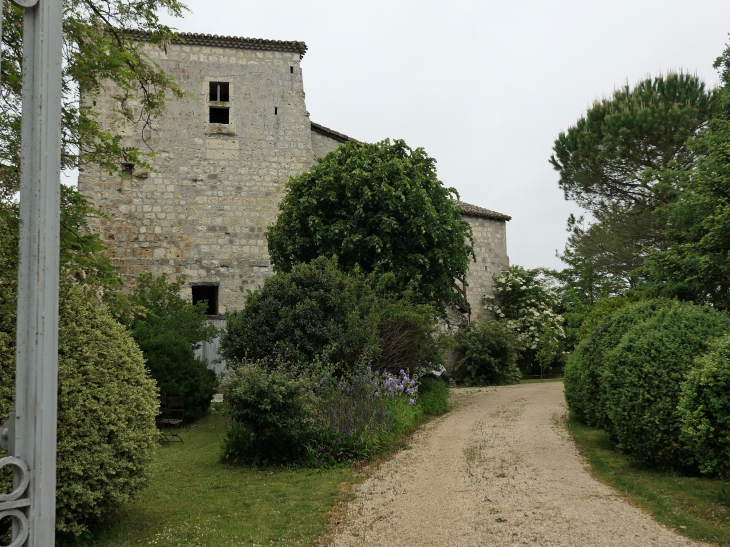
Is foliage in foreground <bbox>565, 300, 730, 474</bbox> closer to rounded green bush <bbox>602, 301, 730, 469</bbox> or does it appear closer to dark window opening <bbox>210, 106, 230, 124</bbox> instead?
rounded green bush <bbox>602, 301, 730, 469</bbox>

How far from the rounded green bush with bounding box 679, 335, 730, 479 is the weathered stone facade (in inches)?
603

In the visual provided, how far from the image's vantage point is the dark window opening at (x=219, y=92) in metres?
20.2

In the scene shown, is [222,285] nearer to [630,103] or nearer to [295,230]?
[295,230]

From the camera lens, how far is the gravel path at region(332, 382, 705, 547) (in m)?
5.10

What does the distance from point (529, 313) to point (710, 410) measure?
21.1 meters

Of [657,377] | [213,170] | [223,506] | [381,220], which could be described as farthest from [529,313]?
[223,506]

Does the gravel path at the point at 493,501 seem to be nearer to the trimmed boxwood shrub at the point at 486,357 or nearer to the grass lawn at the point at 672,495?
the grass lawn at the point at 672,495

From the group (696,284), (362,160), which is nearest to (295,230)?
(362,160)

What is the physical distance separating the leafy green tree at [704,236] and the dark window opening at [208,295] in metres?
14.1

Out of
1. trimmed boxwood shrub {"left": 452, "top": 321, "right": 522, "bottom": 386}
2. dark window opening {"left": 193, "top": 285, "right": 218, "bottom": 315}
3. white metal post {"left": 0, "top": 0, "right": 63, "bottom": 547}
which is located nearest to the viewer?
white metal post {"left": 0, "top": 0, "right": 63, "bottom": 547}

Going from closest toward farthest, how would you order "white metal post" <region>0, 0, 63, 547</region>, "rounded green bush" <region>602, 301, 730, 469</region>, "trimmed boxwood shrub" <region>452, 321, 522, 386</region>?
"white metal post" <region>0, 0, 63, 547</region>
"rounded green bush" <region>602, 301, 730, 469</region>
"trimmed boxwood shrub" <region>452, 321, 522, 386</region>

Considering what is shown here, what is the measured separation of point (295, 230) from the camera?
53.2 ft

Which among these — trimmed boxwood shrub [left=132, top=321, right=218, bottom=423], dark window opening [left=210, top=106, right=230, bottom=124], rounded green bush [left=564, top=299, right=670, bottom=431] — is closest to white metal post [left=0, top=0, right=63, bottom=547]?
rounded green bush [left=564, top=299, right=670, bottom=431]

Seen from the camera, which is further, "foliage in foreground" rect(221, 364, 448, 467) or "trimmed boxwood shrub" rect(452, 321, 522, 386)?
"trimmed boxwood shrub" rect(452, 321, 522, 386)
